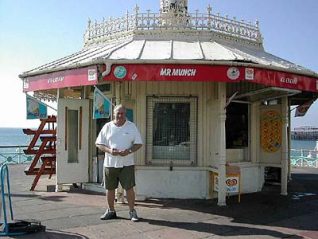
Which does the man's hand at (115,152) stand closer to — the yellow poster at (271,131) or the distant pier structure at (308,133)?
the yellow poster at (271,131)

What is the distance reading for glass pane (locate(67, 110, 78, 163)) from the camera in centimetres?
1066

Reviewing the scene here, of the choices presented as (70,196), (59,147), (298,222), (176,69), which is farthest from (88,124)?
(298,222)

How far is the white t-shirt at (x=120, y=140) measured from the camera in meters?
7.05

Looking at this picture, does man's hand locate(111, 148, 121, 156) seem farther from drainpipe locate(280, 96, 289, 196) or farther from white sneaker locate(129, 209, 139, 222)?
drainpipe locate(280, 96, 289, 196)

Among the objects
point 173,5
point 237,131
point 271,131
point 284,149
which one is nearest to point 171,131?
point 237,131

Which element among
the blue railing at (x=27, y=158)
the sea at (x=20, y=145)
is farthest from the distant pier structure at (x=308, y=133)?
Answer: the blue railing at (x=27, y=158)

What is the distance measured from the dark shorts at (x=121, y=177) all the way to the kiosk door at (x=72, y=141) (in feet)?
11.2

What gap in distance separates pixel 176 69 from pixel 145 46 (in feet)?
5.63

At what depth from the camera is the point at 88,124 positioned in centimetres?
1073

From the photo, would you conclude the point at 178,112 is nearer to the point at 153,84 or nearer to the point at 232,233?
the point at 153,84

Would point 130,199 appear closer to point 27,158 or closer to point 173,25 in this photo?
point 173,25

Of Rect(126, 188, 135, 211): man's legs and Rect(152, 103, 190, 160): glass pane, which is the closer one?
Rect(126, 188, 135, 211): man's legs

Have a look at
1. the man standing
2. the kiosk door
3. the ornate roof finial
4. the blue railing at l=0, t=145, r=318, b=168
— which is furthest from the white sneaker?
the blue railing at l=0, t=145, r=318, b=168

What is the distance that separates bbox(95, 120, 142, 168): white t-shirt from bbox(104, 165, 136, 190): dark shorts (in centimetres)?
9
